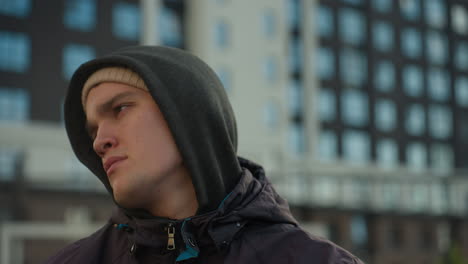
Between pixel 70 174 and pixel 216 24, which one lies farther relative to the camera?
pixel 216 24

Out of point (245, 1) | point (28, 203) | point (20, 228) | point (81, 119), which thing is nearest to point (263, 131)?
point (245, 1)

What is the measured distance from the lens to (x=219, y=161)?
83.8 inches

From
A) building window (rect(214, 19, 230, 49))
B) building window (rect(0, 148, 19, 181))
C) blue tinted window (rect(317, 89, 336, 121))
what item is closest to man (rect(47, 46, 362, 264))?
building window (rect(0, 148, 19, 181))

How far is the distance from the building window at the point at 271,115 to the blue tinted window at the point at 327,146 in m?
5.26

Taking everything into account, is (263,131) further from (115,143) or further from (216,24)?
(115,143)

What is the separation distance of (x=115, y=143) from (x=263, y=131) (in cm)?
3469

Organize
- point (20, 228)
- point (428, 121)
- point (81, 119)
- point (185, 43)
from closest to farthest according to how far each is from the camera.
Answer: point (81, 119)
point (20, 228)
point (185, 43)
point (428, 121)

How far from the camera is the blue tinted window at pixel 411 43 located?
48159mm

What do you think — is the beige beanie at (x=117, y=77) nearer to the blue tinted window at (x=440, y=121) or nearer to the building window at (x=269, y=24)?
the building window at (x=269, y=24)

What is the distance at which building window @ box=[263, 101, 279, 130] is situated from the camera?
37.1 meters

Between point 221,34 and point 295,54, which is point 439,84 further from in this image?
point 221,34

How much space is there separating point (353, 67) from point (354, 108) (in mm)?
2971

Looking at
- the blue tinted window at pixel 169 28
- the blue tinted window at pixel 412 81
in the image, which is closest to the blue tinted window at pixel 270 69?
the blue tinted window at pixel 169 28

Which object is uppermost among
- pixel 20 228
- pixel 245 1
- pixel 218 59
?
pixel 245 1
